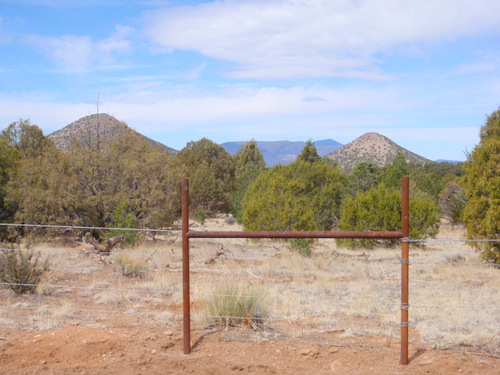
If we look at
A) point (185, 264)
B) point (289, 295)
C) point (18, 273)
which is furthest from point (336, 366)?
point (18, 273)

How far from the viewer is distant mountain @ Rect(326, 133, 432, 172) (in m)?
74.6

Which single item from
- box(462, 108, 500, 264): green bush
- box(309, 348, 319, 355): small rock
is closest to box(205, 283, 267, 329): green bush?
box(309, 348, 319, 355): small rock

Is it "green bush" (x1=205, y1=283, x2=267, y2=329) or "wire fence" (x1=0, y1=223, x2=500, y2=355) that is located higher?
"green bush" (x1=205, y1=283, x2=267, y2=329)

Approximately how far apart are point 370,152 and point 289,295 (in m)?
71.8

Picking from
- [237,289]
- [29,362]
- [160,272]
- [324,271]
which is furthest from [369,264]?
[29,362]

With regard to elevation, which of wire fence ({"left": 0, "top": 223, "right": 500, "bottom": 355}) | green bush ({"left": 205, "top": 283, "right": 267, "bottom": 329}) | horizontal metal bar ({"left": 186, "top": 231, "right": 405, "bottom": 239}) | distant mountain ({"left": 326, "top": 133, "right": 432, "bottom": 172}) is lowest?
wire fence ({"left": 0, "top": 223, "right": 500, "bottom": 355})

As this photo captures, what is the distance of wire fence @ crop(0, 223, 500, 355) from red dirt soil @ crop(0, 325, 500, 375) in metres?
0.40

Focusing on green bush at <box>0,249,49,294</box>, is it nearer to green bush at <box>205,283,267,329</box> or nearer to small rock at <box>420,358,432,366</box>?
green bush at <box>205,283,267,329</box>

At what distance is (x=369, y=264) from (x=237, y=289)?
7.32m

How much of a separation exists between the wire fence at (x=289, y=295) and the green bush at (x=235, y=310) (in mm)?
46

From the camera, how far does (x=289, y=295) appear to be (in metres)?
9.02

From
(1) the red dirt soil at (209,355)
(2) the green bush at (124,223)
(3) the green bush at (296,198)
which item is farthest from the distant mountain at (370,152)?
(1) the red dirt soil at (209,355)

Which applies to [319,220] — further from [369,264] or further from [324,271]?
[324,271]

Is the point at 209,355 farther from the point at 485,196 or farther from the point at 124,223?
the point at 124,223
